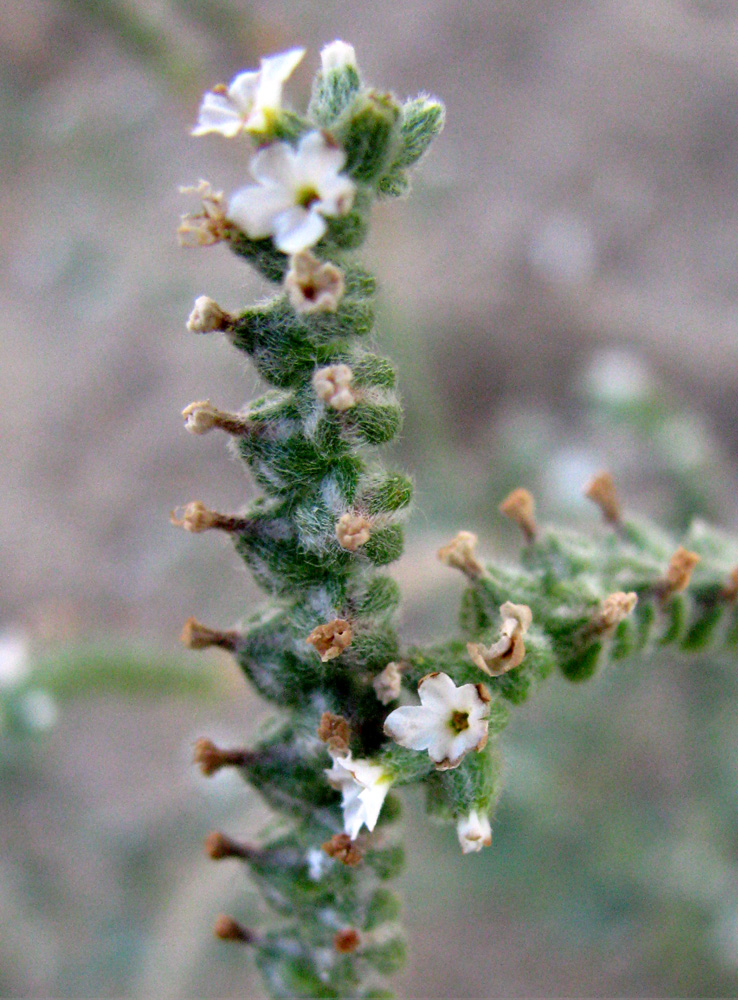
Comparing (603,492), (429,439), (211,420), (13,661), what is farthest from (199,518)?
(429,439)

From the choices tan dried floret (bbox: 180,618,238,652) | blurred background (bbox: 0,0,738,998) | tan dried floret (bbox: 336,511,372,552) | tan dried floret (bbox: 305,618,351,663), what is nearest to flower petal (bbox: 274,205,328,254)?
tan dried floret (bbox: 336,511,372,552)

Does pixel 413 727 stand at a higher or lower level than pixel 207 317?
lower

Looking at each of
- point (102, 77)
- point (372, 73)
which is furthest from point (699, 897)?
point (102, 77)

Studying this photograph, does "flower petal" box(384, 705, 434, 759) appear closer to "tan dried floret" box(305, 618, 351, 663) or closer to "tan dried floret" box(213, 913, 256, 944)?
"tan dried floret" box(305, 618, 351, 663)

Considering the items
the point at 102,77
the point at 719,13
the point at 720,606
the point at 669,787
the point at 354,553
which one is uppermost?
the point at 102,77

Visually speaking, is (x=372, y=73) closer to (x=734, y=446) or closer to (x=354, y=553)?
(x=734, y=446)

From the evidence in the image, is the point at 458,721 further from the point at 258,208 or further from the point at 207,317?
the point at 258,208

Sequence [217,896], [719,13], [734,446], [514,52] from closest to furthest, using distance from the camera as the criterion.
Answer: [217,896] < [734,446] < [719,13] < [514,52]
